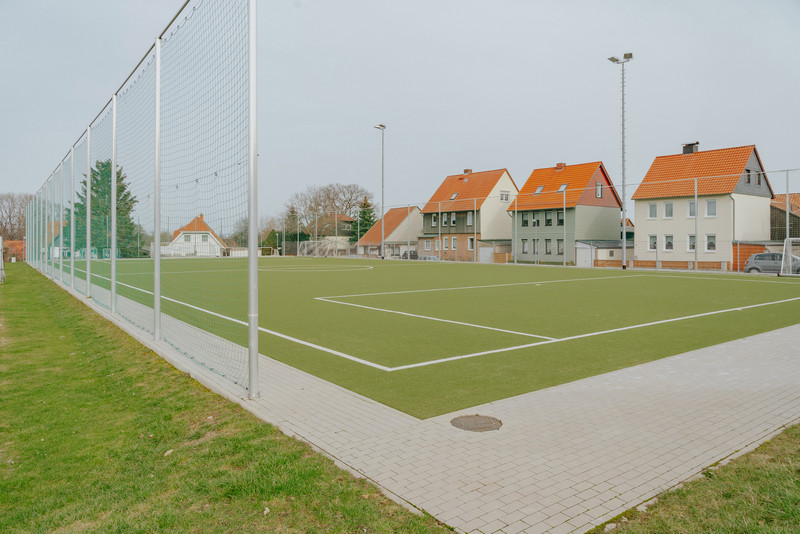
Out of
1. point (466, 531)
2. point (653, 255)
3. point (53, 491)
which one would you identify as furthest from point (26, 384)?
point (653, 255)

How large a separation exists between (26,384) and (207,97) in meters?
4.35

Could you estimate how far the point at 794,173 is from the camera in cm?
2755

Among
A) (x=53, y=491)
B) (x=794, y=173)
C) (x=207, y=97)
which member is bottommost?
(x=53, y=491)

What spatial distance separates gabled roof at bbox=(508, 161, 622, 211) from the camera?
48875mm

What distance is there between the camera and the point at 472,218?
2218 inches

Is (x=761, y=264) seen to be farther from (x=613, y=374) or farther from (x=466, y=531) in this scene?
(x=466, y=531)

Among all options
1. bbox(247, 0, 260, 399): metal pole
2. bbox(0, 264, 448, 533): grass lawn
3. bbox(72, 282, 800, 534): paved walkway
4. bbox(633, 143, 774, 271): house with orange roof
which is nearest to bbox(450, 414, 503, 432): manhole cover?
bbox(72, 282, 800, 534): paved walkway

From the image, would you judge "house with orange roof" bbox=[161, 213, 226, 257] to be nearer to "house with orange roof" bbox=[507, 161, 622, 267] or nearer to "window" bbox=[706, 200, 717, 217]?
"window" bbox=[706, 200, 717, 217]

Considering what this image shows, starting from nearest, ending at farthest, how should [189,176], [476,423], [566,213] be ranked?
[476,423] → [189,176] → [566,213]

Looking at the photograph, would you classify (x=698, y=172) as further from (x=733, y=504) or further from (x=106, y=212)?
(x=733, y=504)

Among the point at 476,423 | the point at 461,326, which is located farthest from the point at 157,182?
the point at 476,423

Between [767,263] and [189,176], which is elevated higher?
[189,176]

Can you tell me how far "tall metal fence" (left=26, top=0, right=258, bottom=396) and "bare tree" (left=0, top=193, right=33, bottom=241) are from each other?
229 ft

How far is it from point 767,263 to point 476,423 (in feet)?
101
